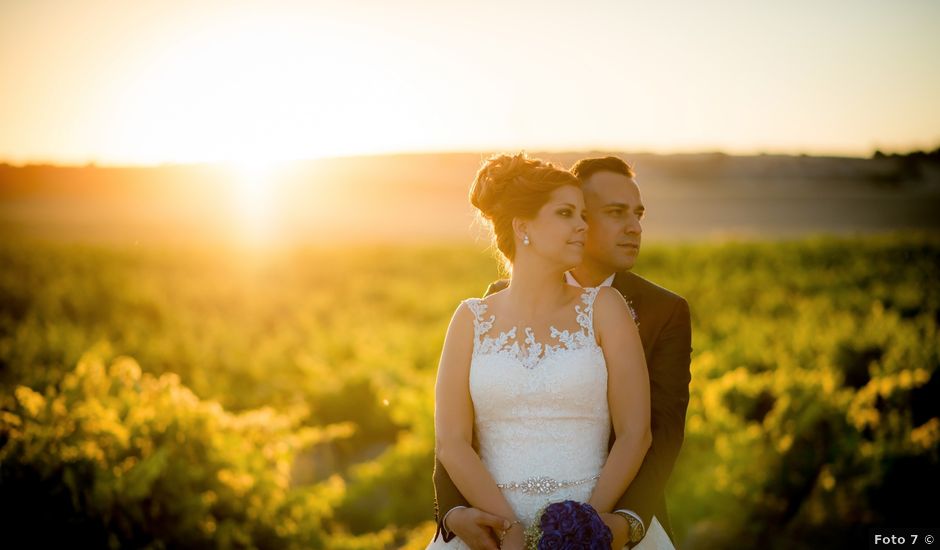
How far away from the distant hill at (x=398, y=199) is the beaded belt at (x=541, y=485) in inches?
1808

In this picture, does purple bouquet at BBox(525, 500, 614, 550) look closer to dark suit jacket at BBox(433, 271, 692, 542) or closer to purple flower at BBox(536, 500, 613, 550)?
purple flower at BBox(536, 500, 613, 550)

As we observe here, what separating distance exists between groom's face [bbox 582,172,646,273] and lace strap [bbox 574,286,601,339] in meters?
0.20

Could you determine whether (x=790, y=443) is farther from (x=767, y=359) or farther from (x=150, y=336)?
(x=150, y=336)

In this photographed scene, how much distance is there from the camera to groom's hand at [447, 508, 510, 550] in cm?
327

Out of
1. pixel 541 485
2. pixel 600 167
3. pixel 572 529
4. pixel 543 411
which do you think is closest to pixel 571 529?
pixel 572 529

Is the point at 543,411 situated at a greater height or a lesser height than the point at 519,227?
lesser

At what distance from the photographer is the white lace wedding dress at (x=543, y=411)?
11.1ft

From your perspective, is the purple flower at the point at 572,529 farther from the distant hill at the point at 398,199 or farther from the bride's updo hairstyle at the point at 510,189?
the distant hill at the point at 398,199

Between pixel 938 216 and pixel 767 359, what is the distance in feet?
198

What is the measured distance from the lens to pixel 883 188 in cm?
8631

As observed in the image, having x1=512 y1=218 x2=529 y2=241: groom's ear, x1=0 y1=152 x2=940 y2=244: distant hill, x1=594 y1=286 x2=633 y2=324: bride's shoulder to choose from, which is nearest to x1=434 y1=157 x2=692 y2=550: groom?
x1=594 y1=286 x2=633 y2=324: bride's shoulder

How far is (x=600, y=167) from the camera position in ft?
11.9

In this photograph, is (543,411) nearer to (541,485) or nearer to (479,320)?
(541,485)

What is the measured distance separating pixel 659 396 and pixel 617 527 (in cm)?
58
